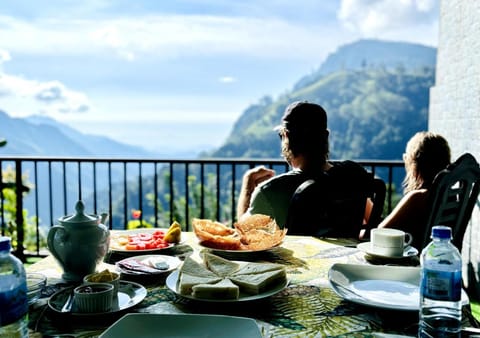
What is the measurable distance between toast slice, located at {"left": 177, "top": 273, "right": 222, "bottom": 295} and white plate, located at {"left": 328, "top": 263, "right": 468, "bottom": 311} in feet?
1.06

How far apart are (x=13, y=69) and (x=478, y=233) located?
265 ft

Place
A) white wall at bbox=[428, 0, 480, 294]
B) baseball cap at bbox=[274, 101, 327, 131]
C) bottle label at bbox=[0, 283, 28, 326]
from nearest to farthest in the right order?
bottle label at bbox=[0, 283, 28, 326] → baseball cap at bbox=[274, 101, 327, 131] → white wall at bbox=[428, 0, 480, 294]

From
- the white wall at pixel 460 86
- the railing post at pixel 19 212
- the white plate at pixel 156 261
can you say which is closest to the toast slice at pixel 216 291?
the white plate at pixel 156 261

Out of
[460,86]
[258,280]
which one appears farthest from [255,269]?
[460,86]

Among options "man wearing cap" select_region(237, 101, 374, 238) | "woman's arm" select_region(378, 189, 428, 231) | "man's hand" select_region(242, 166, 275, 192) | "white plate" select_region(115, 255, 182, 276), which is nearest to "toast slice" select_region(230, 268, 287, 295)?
"white plate" select_region(115, 255, 182, 276)

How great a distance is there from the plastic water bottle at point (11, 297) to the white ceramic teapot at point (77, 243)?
0.33 meters

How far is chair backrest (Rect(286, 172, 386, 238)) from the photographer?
201cm

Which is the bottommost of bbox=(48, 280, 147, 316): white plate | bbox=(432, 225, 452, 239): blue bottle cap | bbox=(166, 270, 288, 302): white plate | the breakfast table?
the breakfast table

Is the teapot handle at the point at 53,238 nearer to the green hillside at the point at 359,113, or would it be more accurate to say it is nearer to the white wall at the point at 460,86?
the white wall at the point at 460,86

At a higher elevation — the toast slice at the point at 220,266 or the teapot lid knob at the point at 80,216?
the teapot lid knob at the point at 80,216

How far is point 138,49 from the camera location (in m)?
58.9

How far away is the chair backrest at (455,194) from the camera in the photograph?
7.13 ft

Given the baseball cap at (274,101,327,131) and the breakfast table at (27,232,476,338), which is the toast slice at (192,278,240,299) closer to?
the breakfast table at (27,232,476,338)

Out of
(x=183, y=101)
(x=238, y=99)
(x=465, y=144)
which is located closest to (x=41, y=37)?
(x=183, y=101)
